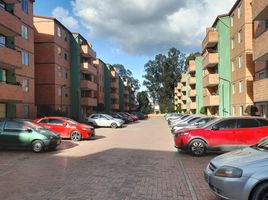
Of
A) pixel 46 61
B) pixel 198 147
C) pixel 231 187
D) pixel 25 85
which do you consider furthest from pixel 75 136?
pixel 46 61

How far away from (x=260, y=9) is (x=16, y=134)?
15.7 meters

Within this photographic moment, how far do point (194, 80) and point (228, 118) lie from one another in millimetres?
54970

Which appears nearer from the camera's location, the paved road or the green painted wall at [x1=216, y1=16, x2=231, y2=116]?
the paved road

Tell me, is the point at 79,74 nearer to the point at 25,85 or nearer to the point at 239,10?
the point at 25,85

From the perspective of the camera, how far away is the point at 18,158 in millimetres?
14359

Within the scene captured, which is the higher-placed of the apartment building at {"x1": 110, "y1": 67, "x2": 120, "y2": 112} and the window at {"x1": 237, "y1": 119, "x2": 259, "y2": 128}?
the apartment building at {"x1": 110, "y1": 67, "x2": 120, "y2": 112}

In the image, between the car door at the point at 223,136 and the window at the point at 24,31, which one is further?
the window at the point at 24,31

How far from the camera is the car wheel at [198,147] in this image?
1470 cm

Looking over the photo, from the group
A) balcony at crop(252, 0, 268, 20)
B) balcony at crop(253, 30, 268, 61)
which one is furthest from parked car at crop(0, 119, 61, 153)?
balcony at crop(252, 0, 268, 20)

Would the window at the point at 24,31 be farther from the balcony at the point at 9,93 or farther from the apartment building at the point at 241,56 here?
the apartment building at the point at 241,56

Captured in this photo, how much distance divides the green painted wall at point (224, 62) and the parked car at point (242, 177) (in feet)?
111

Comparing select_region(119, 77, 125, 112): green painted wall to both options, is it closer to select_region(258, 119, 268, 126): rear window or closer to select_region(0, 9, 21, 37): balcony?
select_region(0, 9, 21, 37): balcony

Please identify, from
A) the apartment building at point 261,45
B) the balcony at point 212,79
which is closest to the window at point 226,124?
the apartment building at point 261,45

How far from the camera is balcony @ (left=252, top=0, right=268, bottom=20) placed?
2176 centimetres
